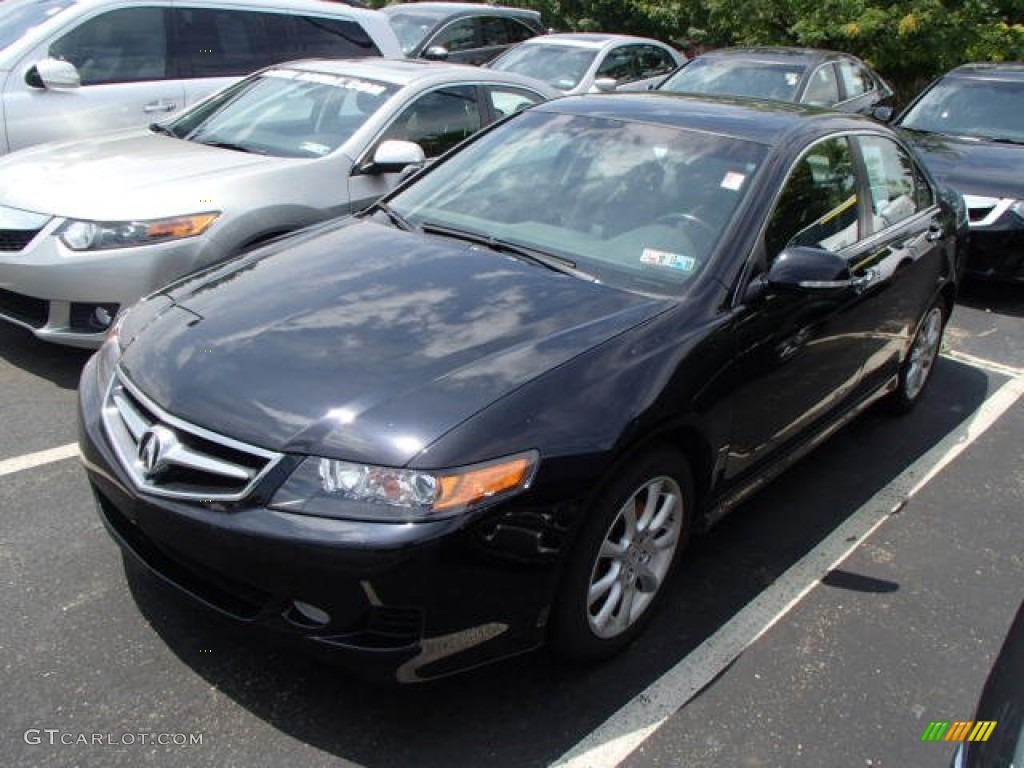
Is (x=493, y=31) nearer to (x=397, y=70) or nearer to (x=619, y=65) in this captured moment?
(x=619, y=65)

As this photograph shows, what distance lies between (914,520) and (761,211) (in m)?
1.59

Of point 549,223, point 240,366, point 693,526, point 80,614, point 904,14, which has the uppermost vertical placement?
point 904,14

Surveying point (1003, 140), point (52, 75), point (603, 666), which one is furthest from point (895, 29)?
point (603, 666)

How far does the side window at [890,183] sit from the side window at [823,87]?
4907 mm

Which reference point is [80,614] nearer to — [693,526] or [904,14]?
[693,526]

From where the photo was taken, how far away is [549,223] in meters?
3.49

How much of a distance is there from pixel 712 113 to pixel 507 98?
2810mm

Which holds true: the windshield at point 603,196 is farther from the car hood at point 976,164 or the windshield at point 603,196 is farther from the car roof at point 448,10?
the car roof at point 448,10

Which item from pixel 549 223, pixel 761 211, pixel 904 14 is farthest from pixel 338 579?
pixel 904 14

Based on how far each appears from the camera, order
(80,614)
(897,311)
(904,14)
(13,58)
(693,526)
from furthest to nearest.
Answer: (904,14), (13,58), (897,311), (693,526), (80,614)

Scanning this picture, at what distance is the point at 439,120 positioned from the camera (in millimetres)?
5719

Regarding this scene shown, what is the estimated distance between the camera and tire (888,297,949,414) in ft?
15.8

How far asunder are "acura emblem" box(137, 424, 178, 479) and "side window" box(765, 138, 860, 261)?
208cm

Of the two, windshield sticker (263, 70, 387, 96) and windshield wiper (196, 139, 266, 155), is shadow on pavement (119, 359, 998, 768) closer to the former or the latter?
windshield wiper (196, 139, 266, 155)
